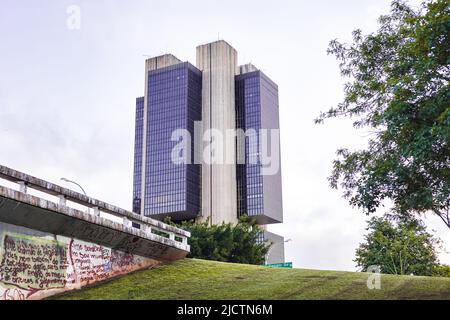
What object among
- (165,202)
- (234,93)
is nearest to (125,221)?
(165,202)

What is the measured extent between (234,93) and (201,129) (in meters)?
15.1

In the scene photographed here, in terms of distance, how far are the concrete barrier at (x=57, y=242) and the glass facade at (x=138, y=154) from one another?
12792cm

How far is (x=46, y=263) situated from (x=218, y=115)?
421 ft

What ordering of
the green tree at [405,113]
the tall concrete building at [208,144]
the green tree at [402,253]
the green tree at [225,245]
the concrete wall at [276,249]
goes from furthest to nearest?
1. the concrete wall at [276,249]
2. the tall concrete building at [208,144]
3. the green tree at [402,253]
4. the green tree at [225,245]
5. the green tree at [405,113]

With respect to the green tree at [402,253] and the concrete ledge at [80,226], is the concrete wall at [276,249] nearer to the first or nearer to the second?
the green tree at [402,253]

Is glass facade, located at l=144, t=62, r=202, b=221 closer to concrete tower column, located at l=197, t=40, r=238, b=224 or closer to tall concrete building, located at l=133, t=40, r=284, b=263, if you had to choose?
tall concrete building, located at l=133, t=40, r=284, b=263

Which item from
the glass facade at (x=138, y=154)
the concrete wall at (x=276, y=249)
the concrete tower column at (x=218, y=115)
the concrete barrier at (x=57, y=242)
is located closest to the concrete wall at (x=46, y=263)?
the concrete barrier at (x=57, y=242)

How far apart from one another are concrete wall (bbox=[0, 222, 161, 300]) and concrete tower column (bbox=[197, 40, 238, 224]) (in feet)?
375

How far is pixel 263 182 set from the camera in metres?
138

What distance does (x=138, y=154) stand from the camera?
6201 inches

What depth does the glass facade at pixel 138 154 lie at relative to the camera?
14815 cm

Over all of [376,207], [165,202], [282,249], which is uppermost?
[165,202]

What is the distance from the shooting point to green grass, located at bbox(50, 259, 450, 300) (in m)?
14.8

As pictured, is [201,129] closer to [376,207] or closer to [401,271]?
[401,271]
